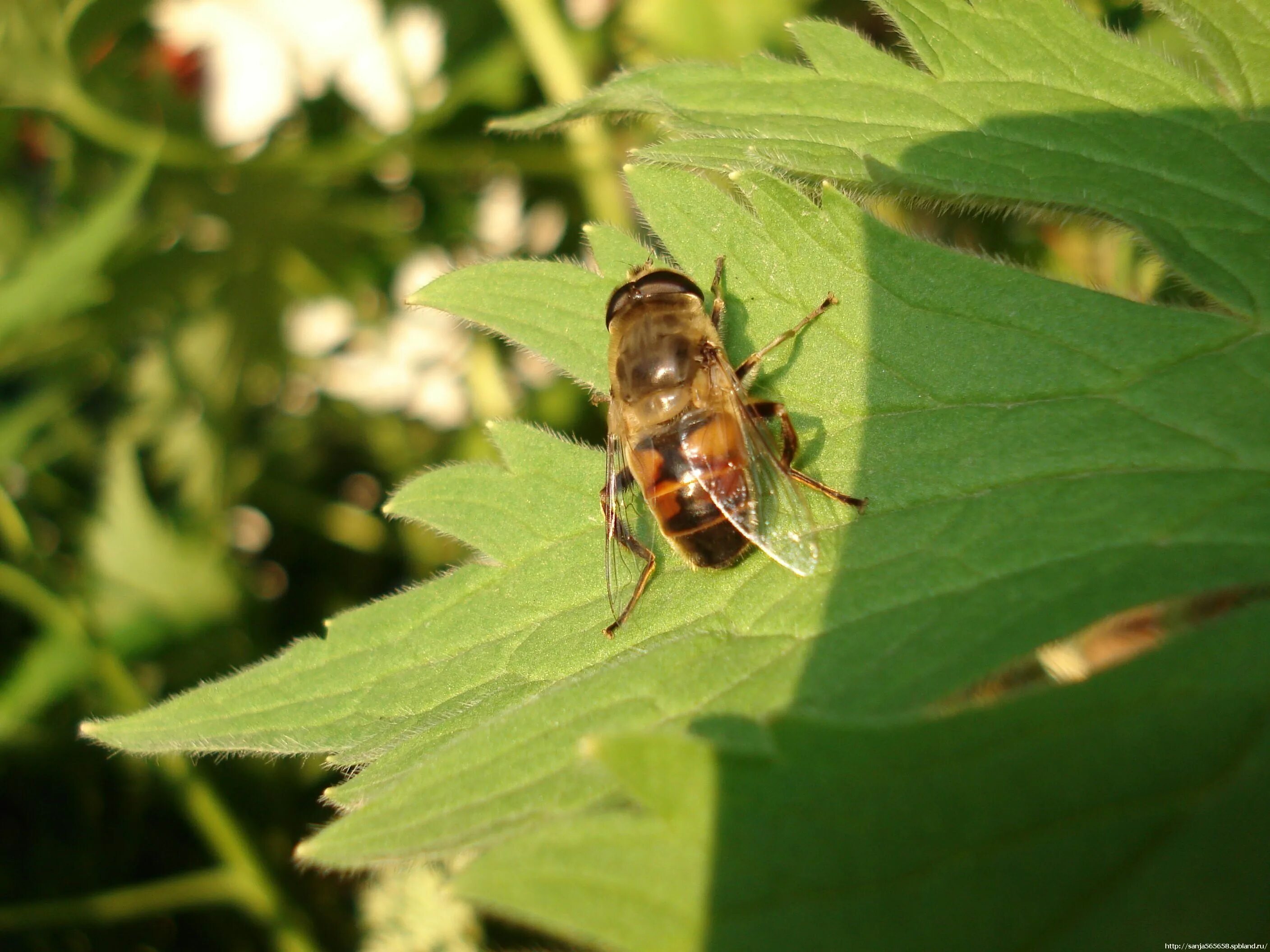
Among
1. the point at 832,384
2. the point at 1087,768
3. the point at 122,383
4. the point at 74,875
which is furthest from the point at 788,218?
the point at 122,383

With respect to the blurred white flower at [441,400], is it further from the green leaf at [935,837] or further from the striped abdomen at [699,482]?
the green leaf at [935,837]

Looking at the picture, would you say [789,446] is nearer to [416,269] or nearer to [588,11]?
[416,269]

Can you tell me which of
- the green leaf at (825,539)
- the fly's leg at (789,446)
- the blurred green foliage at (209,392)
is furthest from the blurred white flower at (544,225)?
the fly's leg at (789,446)

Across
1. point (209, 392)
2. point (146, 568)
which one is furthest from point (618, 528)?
point (209, 392)

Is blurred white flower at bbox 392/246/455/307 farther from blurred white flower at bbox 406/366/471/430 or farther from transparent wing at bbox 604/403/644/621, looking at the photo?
transparent wing at bbox 604/403/644/621

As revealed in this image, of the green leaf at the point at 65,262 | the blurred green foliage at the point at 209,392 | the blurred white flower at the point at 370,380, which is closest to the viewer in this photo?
the green leaf at the point at 65,262
